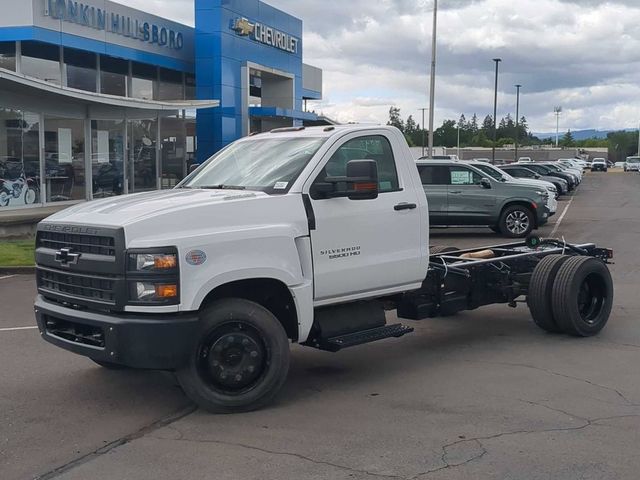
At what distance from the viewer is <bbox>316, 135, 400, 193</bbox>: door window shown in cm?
659

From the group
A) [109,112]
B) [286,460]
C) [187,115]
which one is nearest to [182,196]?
[286,460]

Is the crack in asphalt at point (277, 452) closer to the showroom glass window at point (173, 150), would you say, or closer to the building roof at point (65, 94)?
the building roof at point (65, 94)

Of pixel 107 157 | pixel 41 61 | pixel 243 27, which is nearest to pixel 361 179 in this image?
pixel 41 61

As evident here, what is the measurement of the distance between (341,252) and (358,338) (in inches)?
28.6

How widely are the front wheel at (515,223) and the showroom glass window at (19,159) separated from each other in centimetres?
1290

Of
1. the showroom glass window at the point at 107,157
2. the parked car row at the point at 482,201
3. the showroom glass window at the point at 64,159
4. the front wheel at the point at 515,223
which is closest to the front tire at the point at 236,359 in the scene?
the parked car row at the point at 482,201

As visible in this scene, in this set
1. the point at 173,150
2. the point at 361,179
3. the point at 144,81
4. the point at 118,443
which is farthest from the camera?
the point at 173,150

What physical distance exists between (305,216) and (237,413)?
160 centimetres

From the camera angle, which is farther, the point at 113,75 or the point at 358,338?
the point at 113,75

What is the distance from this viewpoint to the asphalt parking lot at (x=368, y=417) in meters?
Result: 4.77

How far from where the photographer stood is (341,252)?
6.33m

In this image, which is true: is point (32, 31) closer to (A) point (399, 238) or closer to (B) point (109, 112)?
(B) point (109, 112)

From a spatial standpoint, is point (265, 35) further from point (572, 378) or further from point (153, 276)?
point (153, 276)

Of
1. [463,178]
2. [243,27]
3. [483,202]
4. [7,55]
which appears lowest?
[483,202]
